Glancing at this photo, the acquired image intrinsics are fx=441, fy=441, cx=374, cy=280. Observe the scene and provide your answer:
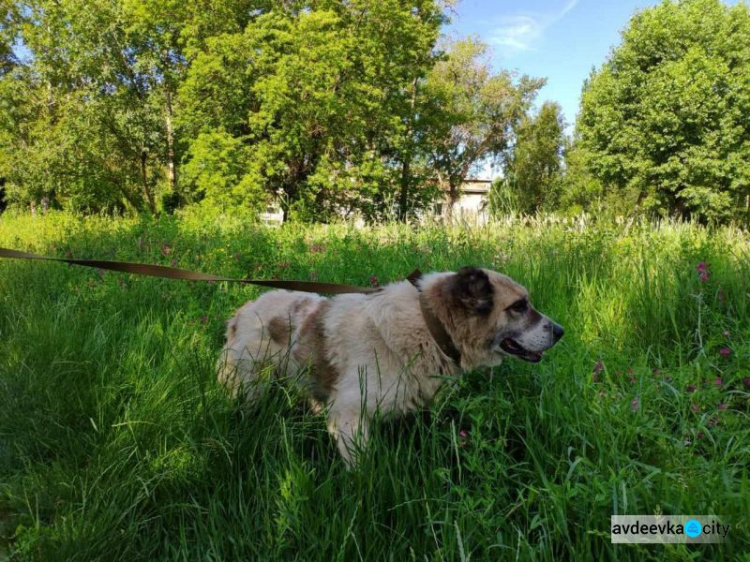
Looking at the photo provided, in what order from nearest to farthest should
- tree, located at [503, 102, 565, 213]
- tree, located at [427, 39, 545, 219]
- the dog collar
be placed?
the dog collar
tree, located at [427, 39, 545, 219]
tree, located at [503, 102, 565, 213]

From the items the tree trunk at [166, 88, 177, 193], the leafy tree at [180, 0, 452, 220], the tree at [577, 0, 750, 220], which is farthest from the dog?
the tree at [577, 0, 750, 220]

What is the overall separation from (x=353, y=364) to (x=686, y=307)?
9.69ft

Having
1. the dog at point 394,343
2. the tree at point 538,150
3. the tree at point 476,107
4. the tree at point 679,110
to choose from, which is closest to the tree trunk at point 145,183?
the tree at point 476,107

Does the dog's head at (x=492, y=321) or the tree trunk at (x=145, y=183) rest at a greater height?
the tree trunk at (x=145, y=183)

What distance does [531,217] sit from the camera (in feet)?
26.1

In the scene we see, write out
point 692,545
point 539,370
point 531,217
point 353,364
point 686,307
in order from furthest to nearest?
point 531,217 < point 686,307 < point 539,370 < point 353,364 < point 692,545

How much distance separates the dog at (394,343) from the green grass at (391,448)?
0.17 m

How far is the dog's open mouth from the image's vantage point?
3.09 metres

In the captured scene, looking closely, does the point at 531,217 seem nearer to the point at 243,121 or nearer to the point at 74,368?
the point at 74,368

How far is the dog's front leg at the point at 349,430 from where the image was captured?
2340 mm

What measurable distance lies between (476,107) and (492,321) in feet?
151

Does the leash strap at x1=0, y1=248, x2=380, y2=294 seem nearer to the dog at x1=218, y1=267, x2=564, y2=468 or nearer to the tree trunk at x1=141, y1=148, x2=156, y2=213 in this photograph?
the dog at x1=218, y1=267, x2=564, y2=468

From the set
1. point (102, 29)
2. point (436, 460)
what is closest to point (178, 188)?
point (102, 29)

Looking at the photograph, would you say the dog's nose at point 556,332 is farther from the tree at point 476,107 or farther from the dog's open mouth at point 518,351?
the tree at point 476,107
